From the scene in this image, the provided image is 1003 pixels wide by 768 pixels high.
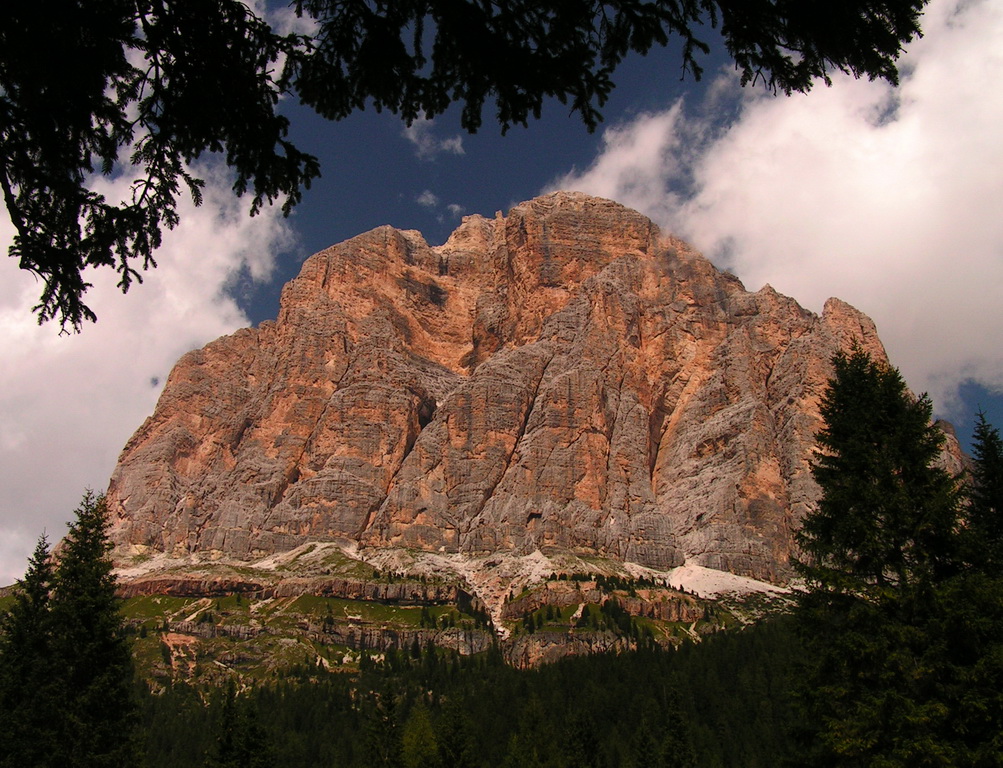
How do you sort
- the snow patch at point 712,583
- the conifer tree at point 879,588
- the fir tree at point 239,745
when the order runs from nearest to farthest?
the conifer tree at point 879,588 → the fir tree at point 239,745 → the snow patch at point 712,583

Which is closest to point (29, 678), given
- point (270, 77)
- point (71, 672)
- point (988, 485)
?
point (71, 672)

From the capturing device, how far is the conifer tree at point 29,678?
23.6m

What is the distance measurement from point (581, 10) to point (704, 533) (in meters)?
183

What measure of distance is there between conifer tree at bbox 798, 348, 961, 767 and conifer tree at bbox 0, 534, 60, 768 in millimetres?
20897

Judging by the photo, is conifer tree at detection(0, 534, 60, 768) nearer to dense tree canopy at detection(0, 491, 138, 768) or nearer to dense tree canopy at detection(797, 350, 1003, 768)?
dense tree canopy at detection(0, 491, 138, 768)

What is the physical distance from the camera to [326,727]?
344 ft

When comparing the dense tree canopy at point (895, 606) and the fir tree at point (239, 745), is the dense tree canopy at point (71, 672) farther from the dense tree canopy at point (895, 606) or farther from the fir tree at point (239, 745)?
the dense tree canopy at point (895, 606)

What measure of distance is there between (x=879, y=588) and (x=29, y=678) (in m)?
24.5

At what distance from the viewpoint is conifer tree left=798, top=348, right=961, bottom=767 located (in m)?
15.8

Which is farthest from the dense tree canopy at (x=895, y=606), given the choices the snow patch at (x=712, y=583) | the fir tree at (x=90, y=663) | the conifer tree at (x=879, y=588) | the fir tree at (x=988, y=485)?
the snow patch at (x=712, y=583)

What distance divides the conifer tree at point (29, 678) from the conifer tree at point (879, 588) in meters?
20.9

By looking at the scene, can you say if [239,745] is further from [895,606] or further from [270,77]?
[270,77]

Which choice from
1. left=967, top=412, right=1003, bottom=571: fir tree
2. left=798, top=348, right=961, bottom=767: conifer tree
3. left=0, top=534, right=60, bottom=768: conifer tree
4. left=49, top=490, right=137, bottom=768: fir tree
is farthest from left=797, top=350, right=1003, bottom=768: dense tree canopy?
left=0, top=534, right=60, bottom=768: conifer tree

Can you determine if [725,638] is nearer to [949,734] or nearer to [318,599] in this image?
[318,599]
